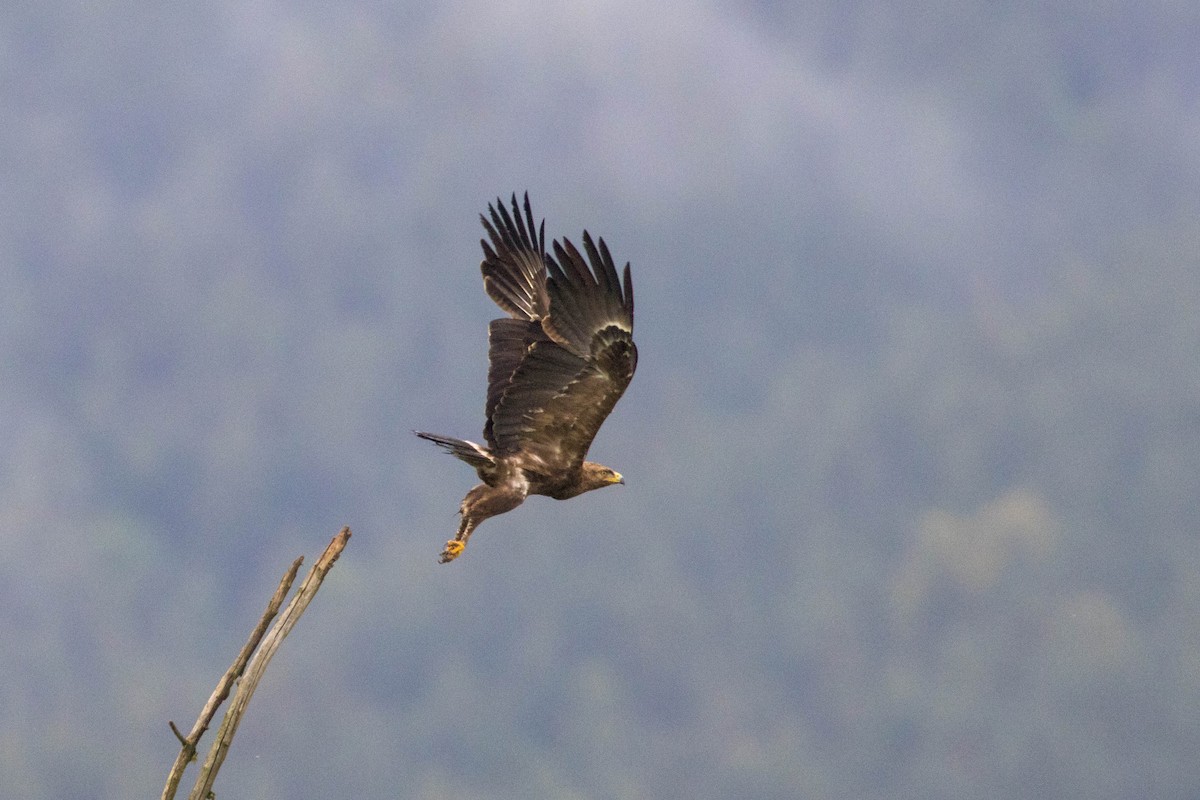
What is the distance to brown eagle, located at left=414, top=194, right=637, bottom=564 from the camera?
1355 cm

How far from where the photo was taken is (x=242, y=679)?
356 inches

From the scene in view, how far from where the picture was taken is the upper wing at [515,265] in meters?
16.2

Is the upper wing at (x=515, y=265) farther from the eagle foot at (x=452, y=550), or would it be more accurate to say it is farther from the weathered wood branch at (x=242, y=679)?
the weathered wood branch at (x=242, y=679)

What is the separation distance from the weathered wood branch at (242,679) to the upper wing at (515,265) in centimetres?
717

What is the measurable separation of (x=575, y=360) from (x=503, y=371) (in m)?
1.52

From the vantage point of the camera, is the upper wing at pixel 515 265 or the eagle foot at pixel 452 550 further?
the upper wing at pixel 515 265

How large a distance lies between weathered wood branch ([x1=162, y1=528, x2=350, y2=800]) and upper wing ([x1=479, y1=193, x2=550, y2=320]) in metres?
7.17

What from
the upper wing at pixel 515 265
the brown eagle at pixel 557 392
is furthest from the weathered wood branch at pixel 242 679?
the upper wing at pixel 515 265

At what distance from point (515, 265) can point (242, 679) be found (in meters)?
8.36

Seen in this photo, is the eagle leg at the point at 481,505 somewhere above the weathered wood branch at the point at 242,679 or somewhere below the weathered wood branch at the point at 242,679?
above

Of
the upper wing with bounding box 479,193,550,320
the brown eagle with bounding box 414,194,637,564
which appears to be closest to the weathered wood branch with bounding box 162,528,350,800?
the brown eagle with bounding box 414,194,637,564

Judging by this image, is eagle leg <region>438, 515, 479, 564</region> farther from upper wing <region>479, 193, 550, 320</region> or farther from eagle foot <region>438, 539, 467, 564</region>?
upper wing <region>479, 193, 550, 320</region>

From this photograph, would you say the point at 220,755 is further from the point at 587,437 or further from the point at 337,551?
the point at 587,437

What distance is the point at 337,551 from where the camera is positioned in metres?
9.45
